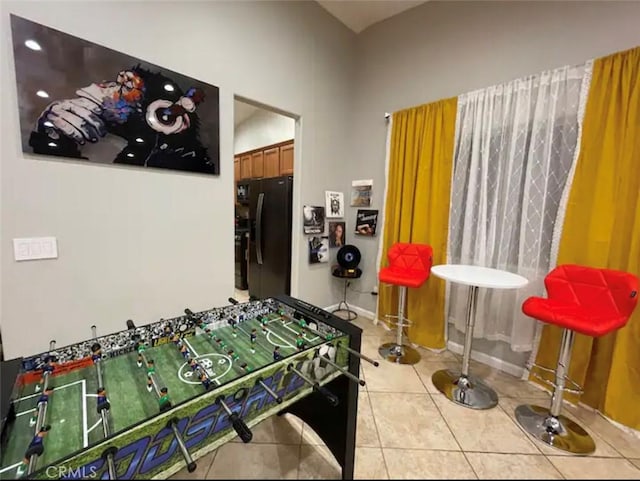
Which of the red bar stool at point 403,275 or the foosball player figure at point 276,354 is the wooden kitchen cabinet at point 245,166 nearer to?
the red bar stool at point 403,275

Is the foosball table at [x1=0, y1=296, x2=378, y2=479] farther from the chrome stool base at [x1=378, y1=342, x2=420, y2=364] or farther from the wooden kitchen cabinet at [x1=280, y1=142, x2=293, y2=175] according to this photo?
the wooden kitchen cabinet at [x1=280, y1=142, x2=293, y2=175]

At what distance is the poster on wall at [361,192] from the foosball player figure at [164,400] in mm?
2796

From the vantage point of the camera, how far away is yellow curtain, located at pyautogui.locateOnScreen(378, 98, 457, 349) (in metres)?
2.57

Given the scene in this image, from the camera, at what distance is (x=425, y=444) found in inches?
59.1

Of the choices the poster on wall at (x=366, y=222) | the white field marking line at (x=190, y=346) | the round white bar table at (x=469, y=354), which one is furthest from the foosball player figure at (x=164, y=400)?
the poster on wall at (x=366, y=222)

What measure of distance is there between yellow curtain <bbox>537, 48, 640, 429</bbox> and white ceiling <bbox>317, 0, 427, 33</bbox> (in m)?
1.90

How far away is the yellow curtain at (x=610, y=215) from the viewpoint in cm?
170

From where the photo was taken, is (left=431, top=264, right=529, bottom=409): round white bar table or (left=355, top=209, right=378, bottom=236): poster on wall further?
(left=355, top=209, right=378, bottom=236): poster on wall

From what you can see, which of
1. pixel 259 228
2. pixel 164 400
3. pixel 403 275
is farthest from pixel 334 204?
pixel 164 400

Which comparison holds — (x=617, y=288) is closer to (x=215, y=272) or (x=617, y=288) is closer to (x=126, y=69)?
(x=215, y=272)

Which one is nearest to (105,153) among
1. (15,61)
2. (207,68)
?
(15,61)

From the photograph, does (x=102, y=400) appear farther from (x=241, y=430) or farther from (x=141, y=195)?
(x=141, y=195)

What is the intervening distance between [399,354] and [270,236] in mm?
1982

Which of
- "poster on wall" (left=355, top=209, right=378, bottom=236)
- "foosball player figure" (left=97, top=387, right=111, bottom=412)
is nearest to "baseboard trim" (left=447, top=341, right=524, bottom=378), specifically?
"poster on wall" (left=355, top=209, right=378, bottom=236)
